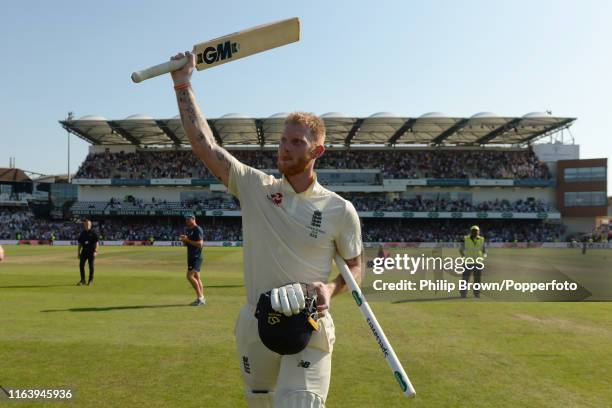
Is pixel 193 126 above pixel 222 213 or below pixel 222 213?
above

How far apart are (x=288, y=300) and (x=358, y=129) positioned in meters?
58.6

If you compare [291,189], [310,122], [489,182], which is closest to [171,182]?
[489,182]

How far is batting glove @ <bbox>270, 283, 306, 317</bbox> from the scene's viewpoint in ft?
8.88

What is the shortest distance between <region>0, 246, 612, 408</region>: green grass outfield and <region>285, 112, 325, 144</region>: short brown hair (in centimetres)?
331

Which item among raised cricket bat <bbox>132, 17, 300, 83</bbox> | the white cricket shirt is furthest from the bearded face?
raised cricket bat <bbox>132, 17, 300, 83</bbox>

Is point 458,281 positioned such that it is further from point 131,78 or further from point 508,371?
point 131,78

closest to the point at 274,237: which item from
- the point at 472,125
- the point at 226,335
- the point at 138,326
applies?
the point at 226,335

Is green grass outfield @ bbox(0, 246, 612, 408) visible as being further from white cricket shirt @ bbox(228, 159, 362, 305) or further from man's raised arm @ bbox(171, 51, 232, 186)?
man's raised arm @ bbox(171, 51, 232, 186)

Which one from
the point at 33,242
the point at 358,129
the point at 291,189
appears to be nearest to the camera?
the point at 291,189

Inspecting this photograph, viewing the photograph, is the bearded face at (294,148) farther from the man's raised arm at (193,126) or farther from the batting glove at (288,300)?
the batting glove at (288,300)

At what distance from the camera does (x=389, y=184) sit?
217 ft

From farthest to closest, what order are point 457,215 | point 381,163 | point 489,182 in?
point 381,163, point 489,182, point 457,215

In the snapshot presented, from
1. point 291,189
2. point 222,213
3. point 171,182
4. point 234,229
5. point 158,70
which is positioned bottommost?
point 234,229

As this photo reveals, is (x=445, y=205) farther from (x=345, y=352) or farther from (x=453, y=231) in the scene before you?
(x=345, y=352)
